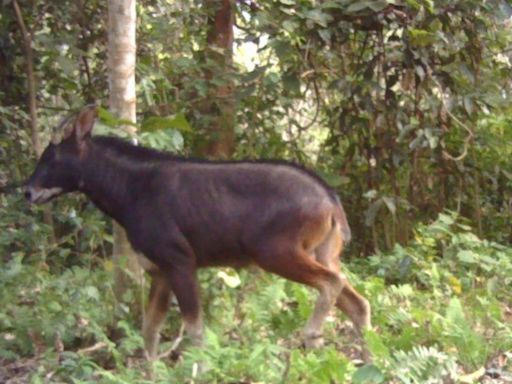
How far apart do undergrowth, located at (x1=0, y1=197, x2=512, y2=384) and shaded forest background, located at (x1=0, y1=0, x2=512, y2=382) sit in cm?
8

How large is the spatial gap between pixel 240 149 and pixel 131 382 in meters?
5.41

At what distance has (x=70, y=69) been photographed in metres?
8.97

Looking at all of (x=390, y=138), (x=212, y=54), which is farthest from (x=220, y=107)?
(x=390, y=138)

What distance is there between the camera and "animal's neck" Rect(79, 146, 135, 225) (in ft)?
23.2

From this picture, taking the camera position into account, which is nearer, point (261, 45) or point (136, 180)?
point (136, 180)

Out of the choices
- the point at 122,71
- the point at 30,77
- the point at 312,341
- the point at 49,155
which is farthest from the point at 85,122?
the point at 30,77

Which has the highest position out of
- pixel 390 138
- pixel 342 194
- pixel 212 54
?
pixel 212 54

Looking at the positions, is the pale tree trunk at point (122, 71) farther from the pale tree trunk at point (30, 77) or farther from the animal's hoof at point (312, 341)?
the pale tree trunk at point (30, 77)

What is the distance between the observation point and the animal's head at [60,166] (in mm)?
7141

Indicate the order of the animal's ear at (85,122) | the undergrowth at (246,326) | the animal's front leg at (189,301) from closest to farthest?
the undergrowth at (246,326), the animal's front leg at (189,301), the animal's ear at (85,122)

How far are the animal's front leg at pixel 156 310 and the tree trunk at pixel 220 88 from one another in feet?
11.7

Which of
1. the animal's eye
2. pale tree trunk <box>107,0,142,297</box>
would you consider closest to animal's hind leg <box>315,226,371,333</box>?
pale tree trunk <box>107,0,142,297</box>

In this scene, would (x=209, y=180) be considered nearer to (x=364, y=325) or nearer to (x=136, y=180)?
(x=136, y=180)

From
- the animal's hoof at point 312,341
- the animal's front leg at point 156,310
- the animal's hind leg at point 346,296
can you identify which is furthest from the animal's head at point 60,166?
the animal's hoof at point 312,341
